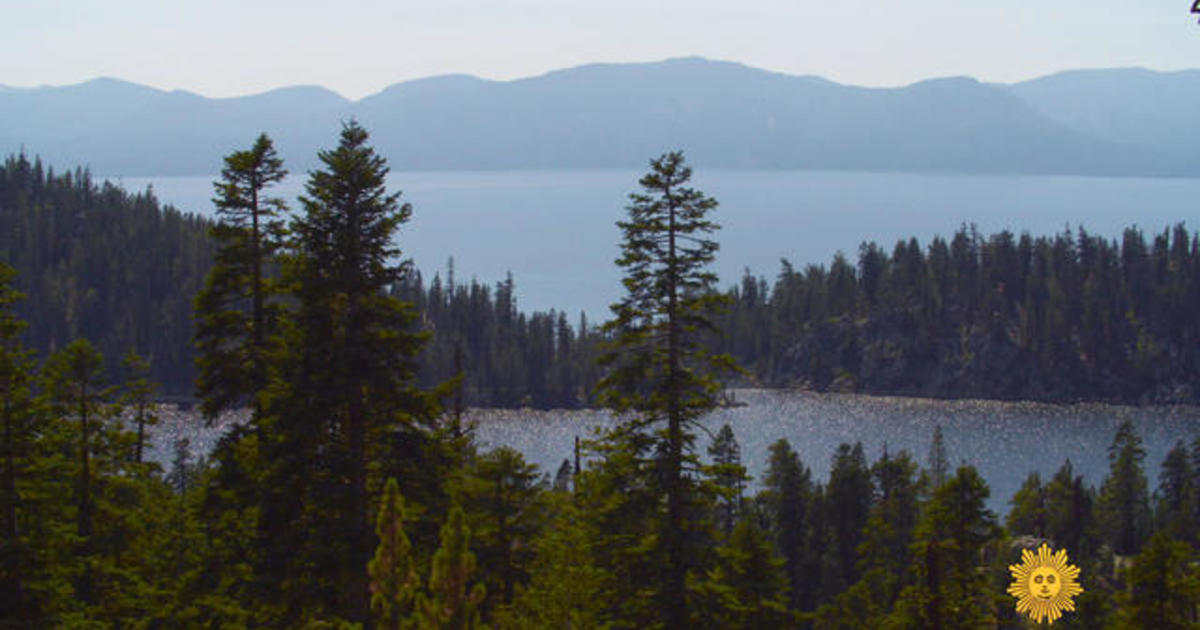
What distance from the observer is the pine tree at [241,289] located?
29031 millimetres

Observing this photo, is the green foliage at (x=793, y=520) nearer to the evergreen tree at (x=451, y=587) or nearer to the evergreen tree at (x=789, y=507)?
the evergreen tree at (x=789, y=507)

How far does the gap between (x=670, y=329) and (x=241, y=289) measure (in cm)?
1197

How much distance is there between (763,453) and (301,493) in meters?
150

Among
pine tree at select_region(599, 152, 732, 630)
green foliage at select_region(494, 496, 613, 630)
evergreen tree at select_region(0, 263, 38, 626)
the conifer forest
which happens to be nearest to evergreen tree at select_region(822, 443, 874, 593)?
the conifer forest

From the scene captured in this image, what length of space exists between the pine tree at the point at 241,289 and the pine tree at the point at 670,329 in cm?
953

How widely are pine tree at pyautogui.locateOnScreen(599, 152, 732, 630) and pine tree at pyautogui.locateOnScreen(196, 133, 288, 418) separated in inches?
375

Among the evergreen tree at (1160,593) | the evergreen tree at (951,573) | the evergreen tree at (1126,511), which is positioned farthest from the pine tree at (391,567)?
the evergreen tree at (1126,511)

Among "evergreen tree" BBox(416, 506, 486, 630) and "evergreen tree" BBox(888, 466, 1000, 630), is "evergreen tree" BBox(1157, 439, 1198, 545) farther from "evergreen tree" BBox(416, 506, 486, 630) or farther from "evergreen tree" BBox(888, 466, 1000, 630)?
"evergreen tree" BBox(416, 506, 486, 630)

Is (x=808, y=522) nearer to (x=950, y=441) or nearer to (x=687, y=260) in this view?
(x=687, y=260)

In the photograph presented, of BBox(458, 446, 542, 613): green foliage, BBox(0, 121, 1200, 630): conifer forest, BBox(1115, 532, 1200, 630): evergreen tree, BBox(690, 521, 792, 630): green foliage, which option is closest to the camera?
BBox(0, 121, 1200, 630): conifer forest

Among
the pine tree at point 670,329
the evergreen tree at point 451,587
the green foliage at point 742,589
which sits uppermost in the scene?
the pine tree at point 670,329

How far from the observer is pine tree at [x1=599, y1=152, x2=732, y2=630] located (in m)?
29.2

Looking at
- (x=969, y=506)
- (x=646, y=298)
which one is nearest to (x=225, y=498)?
(x=646, y=298)

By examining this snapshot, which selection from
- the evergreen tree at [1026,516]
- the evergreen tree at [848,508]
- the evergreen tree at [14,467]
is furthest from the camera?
the evergreen tree at [1026,516]
